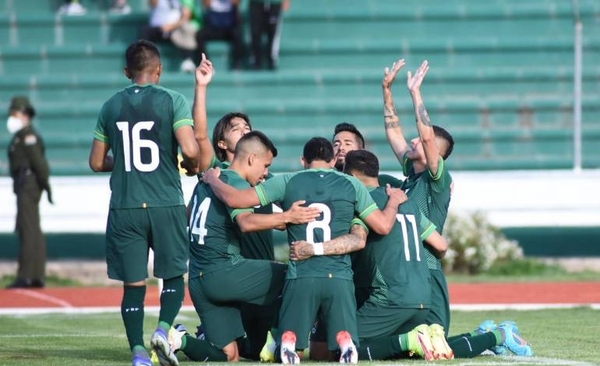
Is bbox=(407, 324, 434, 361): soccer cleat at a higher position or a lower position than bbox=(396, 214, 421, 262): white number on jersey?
lower

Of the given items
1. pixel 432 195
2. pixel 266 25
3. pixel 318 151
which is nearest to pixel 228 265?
pixel 318 151

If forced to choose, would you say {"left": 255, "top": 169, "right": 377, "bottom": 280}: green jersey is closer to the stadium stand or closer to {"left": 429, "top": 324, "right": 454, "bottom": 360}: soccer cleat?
{"left": 429, "top": 324, "right": 454, "bottom": 360}: soccer cleat

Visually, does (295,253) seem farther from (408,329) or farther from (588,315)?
(588,315)

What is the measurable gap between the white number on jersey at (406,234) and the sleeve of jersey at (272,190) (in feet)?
2.94

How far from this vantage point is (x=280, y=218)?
820 centimetres

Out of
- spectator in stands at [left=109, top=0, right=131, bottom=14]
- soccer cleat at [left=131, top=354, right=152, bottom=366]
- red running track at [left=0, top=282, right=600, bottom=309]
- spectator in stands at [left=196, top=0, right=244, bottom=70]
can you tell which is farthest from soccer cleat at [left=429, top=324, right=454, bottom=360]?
spectator in stands at [left=109, top=0, right=131, bottom=14]

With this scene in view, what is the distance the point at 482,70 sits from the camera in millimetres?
19828

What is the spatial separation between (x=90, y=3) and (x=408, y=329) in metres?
14.0

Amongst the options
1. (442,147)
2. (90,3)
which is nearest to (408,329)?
(442,147)

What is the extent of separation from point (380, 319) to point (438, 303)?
23.5 inches

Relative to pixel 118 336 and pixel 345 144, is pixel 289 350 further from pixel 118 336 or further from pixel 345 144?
pixel 118 336

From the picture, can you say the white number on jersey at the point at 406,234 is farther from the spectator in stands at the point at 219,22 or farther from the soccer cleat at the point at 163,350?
the spectator in stands at the point at 219,22

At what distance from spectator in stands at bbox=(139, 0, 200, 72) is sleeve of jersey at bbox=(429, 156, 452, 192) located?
10642mm

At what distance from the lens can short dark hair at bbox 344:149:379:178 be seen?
29.1 ft
